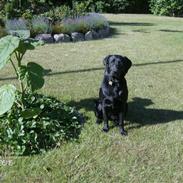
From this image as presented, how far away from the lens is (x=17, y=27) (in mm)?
12430

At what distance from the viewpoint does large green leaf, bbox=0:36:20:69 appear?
15.6ft

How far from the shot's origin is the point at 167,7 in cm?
2648

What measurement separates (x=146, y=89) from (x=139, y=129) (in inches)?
83.4

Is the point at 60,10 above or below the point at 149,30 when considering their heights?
above

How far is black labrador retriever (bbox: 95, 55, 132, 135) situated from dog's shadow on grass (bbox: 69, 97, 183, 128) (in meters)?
0.48

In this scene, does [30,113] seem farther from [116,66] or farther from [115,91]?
[116,66]

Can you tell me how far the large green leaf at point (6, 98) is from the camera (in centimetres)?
478

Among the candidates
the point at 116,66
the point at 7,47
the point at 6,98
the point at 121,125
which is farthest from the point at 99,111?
the point at 7,47

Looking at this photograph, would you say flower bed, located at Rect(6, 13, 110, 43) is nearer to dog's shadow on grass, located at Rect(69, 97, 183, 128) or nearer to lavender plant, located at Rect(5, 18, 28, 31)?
lavender plant, located at Rect(5, 18, 28, 31)

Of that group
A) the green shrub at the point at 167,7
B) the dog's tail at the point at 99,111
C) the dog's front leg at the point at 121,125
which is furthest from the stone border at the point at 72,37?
the green shrub at the point at 167,7

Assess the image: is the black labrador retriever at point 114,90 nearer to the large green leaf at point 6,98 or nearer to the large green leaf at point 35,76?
the large green leaf at point 35,76

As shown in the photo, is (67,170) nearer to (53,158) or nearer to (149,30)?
(53,158)

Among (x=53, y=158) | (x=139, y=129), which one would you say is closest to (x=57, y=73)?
(x=139, y=129)

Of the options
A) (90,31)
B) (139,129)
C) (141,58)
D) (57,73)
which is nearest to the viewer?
(139,129)
